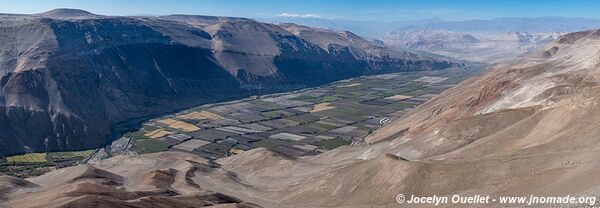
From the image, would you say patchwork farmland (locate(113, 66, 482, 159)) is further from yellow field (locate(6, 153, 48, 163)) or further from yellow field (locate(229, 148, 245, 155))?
yellow field (locate(6, 153, 48, 163))

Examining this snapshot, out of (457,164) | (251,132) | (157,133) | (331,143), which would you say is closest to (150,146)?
(157,133)

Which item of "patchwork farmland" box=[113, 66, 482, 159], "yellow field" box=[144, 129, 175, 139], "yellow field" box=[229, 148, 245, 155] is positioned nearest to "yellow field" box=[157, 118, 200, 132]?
"patchwork farmland" box=[113, 66, 482, 159]

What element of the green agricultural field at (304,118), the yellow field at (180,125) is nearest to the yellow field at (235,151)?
the yellow field at (180,125)

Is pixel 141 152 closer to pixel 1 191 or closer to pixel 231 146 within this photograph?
pixel 231 146

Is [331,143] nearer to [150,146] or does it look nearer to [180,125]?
[150,146]

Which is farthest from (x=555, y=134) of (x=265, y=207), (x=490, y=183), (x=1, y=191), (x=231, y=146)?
(x=231, y=146)

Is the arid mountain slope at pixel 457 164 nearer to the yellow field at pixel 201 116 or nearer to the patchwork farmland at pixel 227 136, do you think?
the patchwork farmland at pixel 227 136
